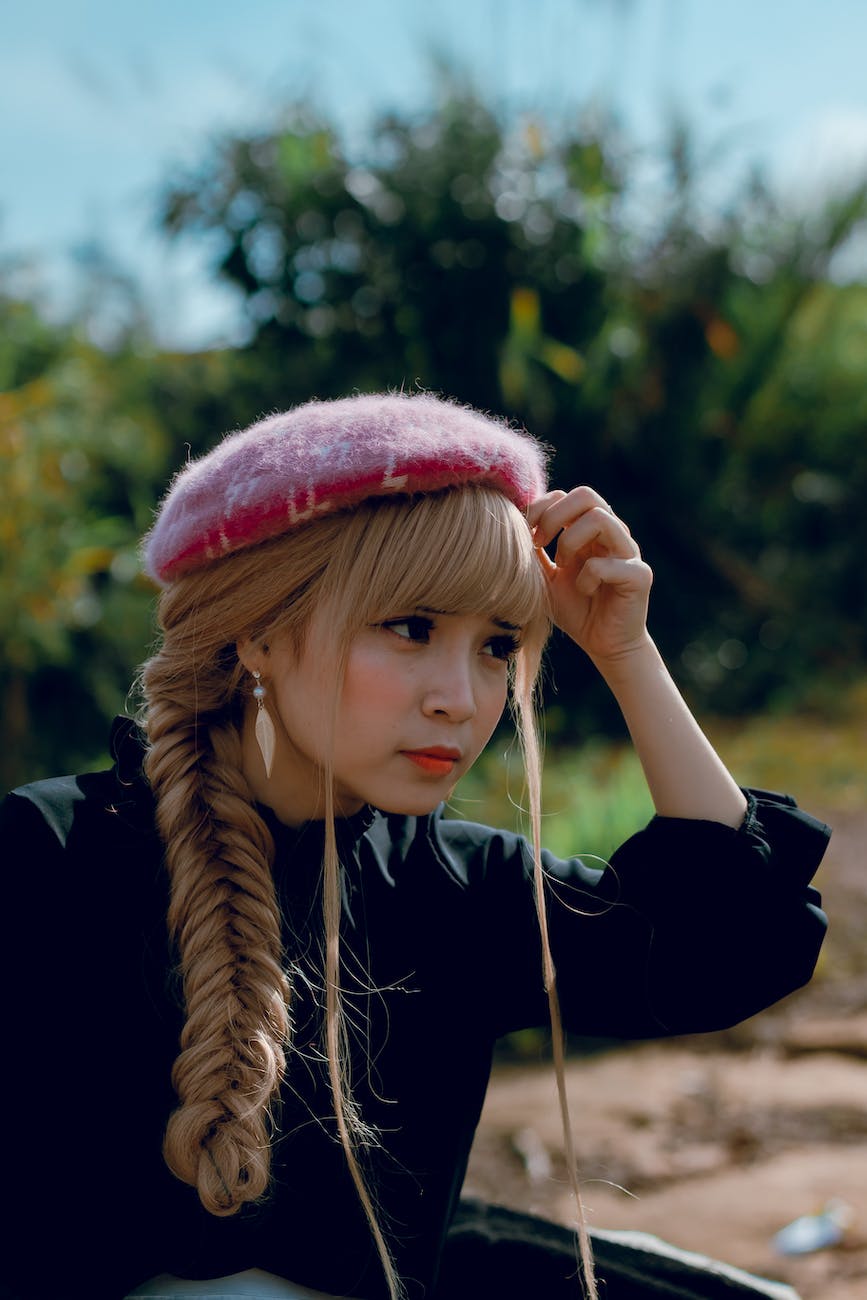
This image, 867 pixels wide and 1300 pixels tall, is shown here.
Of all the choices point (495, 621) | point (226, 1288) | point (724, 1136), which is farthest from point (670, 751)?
point (724, 1136)

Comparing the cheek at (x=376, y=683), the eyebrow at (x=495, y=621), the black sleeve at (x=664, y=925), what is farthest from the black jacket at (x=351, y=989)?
the eyebrow at (x=495, y=621)

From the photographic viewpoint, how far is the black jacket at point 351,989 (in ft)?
5.25

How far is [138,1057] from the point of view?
1638 millimetres

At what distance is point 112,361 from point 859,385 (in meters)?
4.34

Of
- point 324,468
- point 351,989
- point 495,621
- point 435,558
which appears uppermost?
point 324,468

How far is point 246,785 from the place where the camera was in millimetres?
1753

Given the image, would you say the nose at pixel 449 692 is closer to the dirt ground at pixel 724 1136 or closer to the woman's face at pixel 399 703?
the woman's face at pixel 399 703

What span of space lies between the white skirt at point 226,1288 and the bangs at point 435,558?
2.86 feet

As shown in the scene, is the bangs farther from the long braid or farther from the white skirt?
the white skirt

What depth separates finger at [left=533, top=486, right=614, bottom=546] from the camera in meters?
1.76

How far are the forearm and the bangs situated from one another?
0.33m

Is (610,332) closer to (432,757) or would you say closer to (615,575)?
(615,575)

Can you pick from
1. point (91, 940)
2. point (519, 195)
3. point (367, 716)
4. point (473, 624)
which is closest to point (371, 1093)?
point (91, 940)

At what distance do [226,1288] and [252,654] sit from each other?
2.70 ft
